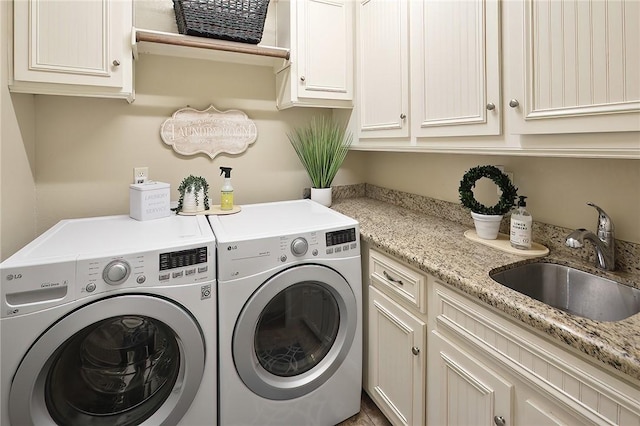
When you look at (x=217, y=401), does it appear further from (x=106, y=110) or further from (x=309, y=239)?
(x=106, y=110)

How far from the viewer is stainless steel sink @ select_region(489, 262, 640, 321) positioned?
108cm

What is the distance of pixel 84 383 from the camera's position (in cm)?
128

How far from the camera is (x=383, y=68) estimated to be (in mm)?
1808

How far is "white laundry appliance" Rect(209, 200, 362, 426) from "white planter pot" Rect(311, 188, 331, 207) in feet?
1.39

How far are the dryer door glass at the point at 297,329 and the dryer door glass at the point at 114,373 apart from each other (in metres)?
0.38

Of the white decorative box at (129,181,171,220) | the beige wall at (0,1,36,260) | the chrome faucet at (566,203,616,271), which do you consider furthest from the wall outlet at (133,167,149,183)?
the chrome faucet at (566,203,616,271)

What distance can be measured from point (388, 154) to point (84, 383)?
1992 mm

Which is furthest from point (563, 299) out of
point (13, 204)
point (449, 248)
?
point (13, 204)

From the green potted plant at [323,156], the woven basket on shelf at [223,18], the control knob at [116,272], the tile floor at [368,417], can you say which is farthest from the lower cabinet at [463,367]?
the woven basket on shelf at [223,18]

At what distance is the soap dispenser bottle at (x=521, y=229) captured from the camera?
1.34 m

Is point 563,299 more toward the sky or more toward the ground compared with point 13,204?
more toward the ground

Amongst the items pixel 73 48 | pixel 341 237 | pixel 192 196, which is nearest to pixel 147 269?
pixel 192 196

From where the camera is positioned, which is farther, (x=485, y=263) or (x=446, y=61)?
(x=446, y=61)

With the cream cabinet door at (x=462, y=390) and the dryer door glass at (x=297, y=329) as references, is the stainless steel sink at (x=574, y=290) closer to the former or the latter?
the cream cabinet door at (x=462, y=390)
